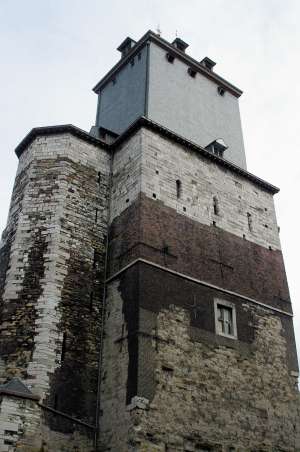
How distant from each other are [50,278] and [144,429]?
566 centimetres

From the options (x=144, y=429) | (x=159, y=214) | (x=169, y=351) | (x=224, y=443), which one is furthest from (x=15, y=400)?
(x=159, y=214)

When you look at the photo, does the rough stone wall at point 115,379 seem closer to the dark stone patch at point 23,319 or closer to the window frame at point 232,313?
the dark stone patch at point 23,319

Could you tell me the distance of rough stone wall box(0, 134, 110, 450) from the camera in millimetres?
15672

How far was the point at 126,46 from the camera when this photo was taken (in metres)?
26.7

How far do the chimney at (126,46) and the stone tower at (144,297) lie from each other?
129 inches

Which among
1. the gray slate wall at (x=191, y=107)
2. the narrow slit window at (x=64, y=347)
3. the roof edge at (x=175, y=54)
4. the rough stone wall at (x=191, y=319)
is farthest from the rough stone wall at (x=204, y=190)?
the roof edge at (x=175, y=54)

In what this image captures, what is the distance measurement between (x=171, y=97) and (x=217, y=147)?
9.96ft

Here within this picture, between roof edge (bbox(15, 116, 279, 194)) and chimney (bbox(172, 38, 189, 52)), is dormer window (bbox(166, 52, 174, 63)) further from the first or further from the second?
roof edge (bbox(15, 116, 279, 194))

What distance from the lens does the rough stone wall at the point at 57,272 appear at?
15672 millimetres

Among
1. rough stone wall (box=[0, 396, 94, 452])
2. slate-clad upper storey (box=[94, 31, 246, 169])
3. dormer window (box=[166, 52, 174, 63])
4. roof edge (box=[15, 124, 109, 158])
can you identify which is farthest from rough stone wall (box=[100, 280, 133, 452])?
dormer window (box=[166, 52, 174, 63])

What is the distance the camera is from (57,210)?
18594mm

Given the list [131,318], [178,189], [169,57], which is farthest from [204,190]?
[169,57]

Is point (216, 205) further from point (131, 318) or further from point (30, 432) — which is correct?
point (30, 432)

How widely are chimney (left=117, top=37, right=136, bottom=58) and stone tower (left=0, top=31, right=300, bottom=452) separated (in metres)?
3.27
